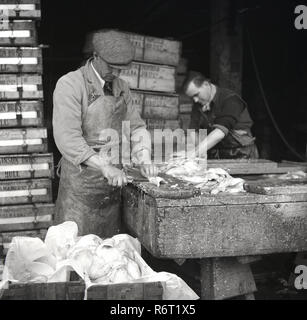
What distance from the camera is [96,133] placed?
425 cm

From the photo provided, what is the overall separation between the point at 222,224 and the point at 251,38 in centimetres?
637

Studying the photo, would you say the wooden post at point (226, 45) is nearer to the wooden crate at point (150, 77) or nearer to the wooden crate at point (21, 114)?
the wooden crate at point (150, 77)

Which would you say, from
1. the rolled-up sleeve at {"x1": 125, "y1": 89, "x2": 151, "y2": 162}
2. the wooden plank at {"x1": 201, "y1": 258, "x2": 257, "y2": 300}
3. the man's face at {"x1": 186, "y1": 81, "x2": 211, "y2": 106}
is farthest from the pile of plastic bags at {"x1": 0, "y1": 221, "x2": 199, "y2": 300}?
the man's face at {"x1": 186, "y1": 81, "x2": 211, "y2": 106}

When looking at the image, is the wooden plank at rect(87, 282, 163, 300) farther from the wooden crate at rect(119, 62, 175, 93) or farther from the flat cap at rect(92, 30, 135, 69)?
the wooden crate at rect(119, 62, 175, 93)

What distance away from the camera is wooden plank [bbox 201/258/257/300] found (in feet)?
11.7

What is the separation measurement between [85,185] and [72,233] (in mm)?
957

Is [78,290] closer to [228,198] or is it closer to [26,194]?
[228,198]

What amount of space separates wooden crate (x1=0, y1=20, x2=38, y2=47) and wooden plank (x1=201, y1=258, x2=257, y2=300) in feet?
9.62

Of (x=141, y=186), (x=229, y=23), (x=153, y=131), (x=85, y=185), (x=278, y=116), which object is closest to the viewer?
(x=141, y=186)

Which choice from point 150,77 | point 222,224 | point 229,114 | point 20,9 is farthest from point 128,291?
point 150,77

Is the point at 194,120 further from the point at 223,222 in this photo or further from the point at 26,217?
the point at 223,222

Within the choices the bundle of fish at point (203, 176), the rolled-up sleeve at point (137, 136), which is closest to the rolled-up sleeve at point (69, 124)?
the rolled-up sleeve at point (137, 136)

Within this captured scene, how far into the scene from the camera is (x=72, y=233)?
10.9ft

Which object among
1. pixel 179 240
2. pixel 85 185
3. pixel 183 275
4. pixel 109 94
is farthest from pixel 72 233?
pixel 183 275
